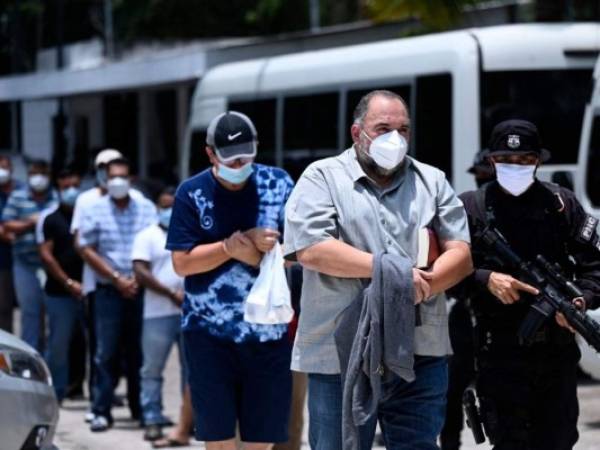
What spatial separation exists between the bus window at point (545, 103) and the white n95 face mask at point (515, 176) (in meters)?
6.09

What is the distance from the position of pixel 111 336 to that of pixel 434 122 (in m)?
3.43

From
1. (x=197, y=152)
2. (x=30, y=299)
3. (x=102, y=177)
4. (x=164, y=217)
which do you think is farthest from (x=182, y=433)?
(x=197, y=152)

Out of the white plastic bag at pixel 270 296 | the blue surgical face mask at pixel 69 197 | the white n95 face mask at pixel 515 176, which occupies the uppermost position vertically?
the white n95 face mask at pixel 515 176

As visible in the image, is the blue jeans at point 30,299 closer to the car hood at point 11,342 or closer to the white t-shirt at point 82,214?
the white t-shirt at point 82,214

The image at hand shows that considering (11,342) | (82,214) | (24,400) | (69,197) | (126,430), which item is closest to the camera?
(24,400)

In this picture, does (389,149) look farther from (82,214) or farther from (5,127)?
(5,127)

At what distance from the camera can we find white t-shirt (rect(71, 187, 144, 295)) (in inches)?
430

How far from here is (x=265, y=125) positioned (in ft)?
51.0

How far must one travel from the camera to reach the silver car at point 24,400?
23.6 ft

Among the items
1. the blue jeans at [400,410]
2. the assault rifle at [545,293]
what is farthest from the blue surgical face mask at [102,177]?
the blue jeans at [400,410]

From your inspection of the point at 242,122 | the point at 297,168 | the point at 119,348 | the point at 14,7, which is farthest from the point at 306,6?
the point at 242,122

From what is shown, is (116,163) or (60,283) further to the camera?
(60,283)

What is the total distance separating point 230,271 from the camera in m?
6.58

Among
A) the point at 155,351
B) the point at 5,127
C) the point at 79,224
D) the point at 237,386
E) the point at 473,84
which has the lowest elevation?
the point at 155,351
